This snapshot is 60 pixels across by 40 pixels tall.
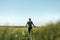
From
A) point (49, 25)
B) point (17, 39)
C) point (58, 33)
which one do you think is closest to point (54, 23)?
point (49, 25)

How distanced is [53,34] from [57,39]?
920mm

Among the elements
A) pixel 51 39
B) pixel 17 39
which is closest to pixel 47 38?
pixel 51 39

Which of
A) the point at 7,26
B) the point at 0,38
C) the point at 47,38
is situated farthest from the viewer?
the point at 7,26

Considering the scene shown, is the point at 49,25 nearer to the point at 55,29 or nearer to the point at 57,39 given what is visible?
the point at 55,29

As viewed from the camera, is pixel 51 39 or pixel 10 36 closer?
pixel 51 39

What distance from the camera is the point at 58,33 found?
54.7 ft

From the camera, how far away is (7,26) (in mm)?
19891

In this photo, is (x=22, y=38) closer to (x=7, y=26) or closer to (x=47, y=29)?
(x=7, y=26)

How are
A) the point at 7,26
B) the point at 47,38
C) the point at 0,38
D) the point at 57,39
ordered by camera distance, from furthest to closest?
1. the point at 7,26
2. the point at 0,38
3. the point at 47,38
4. the point at 57,39

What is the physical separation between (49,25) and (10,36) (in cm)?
281

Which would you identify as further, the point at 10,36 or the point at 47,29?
the point at 10,36

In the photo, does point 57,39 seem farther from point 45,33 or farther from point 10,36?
point 10,36

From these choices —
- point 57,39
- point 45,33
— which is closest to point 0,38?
point 45,33

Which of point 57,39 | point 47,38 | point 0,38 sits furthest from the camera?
point 0,38
